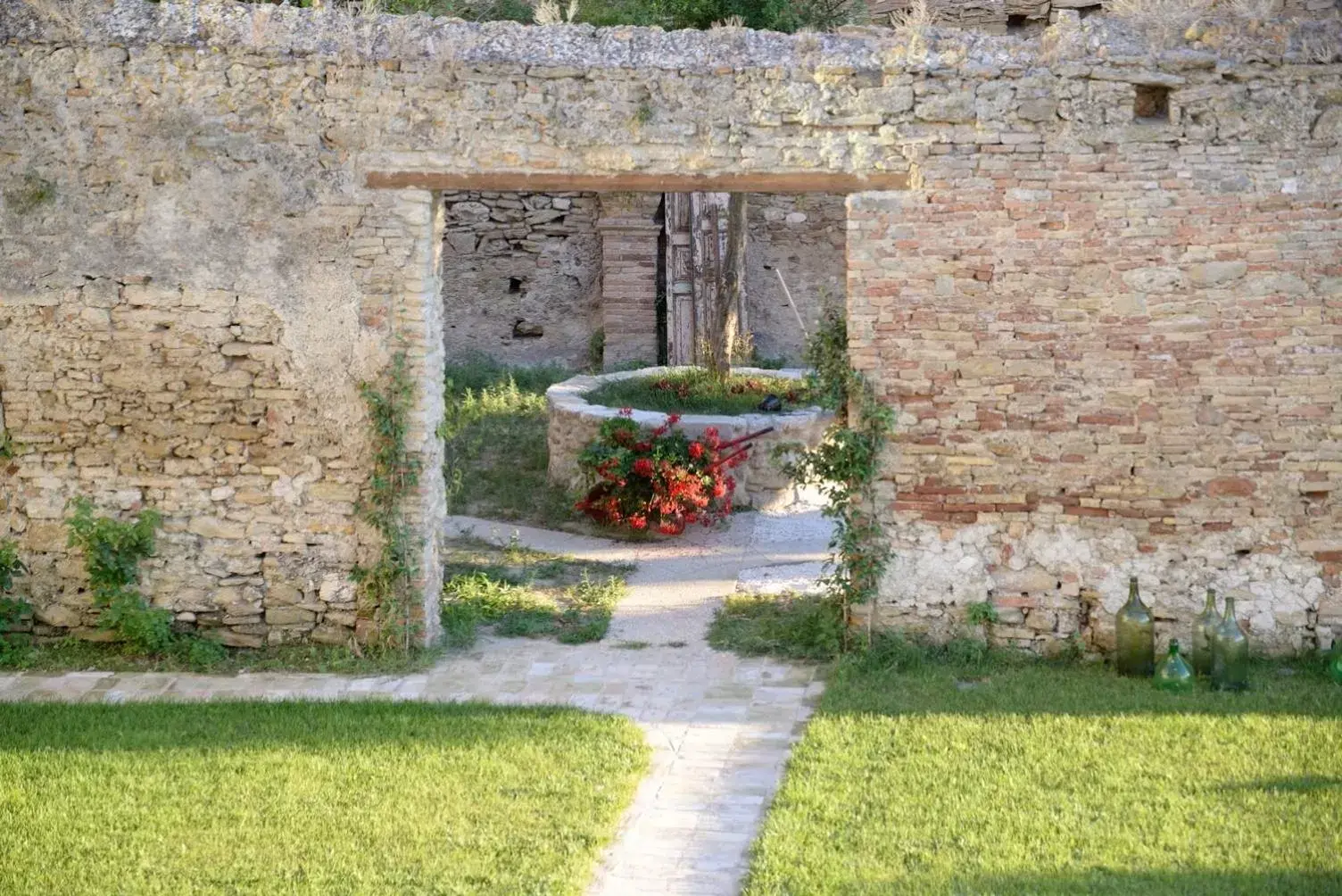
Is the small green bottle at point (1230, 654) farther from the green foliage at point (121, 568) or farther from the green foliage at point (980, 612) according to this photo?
the green foliage at point (121, 568)

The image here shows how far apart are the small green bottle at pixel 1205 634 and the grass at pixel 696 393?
566 cm

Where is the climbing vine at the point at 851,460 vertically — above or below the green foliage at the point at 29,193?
below

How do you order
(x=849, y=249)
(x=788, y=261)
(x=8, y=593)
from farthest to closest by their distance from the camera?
(x=788, y=261) → (x=8, y=593) → (x=849, y=249)

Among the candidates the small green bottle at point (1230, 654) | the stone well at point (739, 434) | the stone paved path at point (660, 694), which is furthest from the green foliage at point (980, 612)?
the stone well at point (739, 434)

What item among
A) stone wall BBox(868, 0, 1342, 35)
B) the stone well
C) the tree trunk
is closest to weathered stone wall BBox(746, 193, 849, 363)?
the tree trunk

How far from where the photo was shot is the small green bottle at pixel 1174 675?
738 cm

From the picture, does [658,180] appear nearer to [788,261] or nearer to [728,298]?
[728,298]

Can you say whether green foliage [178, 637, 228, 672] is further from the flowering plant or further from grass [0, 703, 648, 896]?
the flowering plant

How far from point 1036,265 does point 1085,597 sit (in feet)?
5.75

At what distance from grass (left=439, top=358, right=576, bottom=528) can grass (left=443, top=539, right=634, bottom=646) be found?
60cm

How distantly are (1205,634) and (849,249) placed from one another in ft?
8.67

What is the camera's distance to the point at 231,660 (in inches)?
320

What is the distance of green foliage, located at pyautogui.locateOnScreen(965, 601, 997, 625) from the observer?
789 cm

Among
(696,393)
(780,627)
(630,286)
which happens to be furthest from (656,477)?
(630,286)
